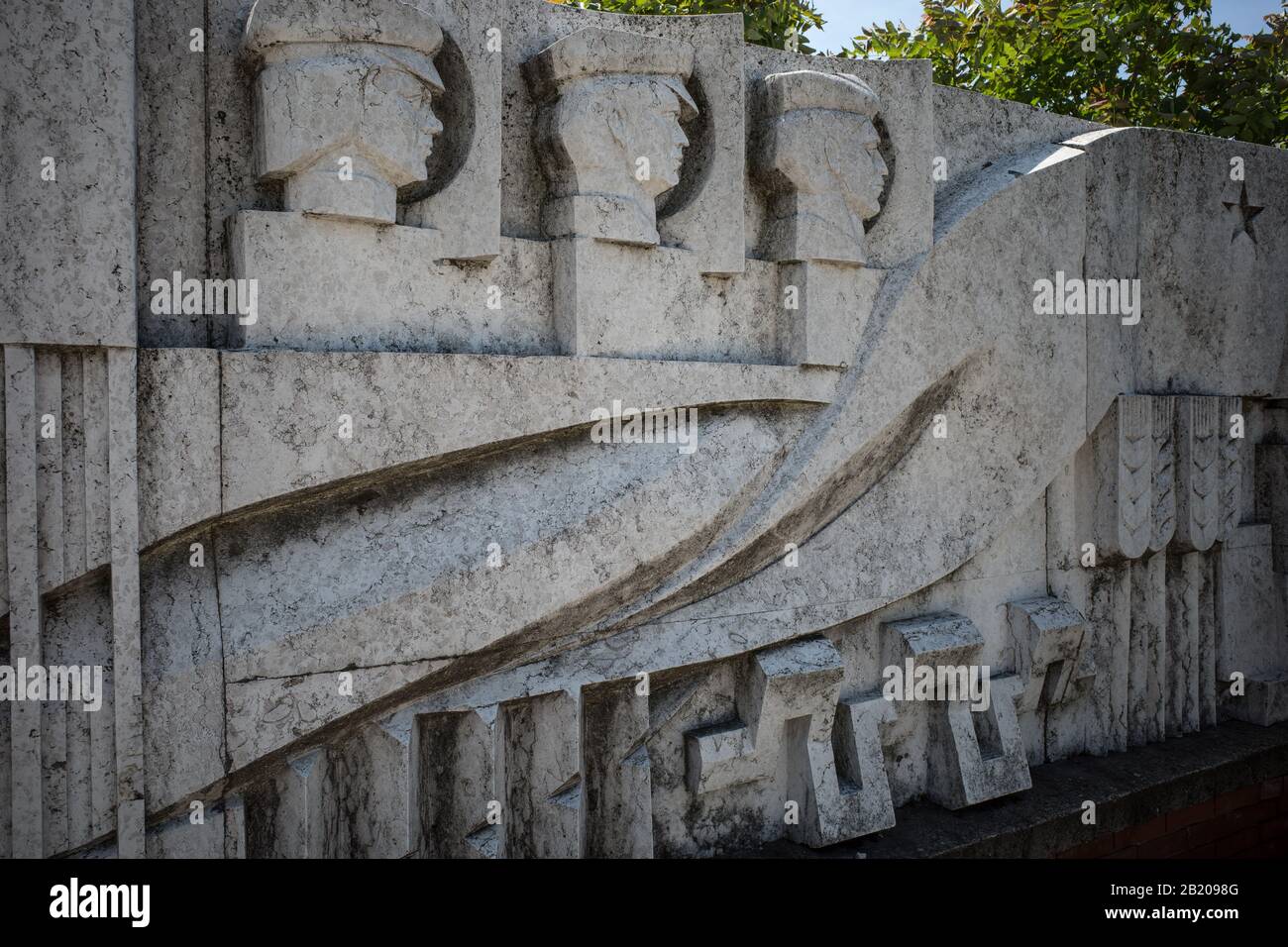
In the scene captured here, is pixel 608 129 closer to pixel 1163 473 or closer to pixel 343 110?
pixel 343 110

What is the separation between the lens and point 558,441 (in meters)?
3.24

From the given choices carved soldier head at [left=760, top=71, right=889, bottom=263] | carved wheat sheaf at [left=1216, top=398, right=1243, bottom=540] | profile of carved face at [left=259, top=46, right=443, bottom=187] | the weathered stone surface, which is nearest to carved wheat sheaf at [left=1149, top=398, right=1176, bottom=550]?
carved wheat sheaf at [left=1216, top=398, right=1243, bottom=540]

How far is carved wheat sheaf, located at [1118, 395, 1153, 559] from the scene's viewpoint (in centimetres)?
449

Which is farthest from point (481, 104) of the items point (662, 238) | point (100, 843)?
point (100, 843)

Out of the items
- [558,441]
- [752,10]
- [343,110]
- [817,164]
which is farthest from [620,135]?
[752,10]

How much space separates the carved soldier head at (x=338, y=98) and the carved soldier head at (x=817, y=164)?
1245 millimetres

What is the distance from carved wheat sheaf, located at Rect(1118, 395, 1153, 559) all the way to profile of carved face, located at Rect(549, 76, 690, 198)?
7.74 feet

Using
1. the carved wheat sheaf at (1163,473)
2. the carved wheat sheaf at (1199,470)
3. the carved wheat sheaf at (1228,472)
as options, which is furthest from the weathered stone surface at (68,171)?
the carved wheat sheaf at (1228,472)

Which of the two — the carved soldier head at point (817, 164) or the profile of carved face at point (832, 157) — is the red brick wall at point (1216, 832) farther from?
the profile of carved face at point (832, 157)

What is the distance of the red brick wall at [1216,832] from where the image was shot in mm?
4207

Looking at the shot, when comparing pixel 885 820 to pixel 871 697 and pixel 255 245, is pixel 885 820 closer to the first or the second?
pixel 871 697

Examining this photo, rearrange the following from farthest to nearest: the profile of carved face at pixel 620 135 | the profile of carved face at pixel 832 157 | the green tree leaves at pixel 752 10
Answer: the green tree leaves at pixel 752 10
the profile of carved face at pixel 832 157
the profile of carved face at pixel 620 135

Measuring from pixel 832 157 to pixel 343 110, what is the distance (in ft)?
5.45

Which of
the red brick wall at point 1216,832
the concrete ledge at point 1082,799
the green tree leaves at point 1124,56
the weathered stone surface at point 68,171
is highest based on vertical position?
the green tree leaves at point 1124,56
